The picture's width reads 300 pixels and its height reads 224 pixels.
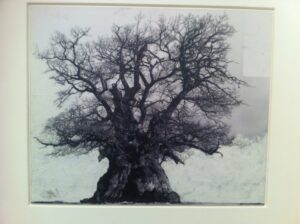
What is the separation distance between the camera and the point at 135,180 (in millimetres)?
1240

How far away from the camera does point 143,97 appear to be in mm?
1225

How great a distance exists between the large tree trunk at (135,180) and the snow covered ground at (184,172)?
32mm


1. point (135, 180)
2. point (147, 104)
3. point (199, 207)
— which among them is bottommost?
point (199, 207)

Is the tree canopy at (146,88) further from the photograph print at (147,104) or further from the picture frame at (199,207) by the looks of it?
the picture frame at (199,207)

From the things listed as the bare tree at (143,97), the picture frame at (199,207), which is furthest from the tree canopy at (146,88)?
the picture frame at (199,207)

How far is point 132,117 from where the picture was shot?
123 centimetres

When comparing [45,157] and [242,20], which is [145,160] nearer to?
[45,157]

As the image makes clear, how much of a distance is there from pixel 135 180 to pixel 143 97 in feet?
1.24

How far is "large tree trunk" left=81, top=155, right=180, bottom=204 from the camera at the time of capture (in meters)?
1.24

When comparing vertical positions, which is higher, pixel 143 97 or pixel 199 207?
pixel 143 97

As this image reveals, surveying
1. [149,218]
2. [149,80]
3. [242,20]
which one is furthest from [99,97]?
[242,20]

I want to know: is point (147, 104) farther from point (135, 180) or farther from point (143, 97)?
point (135, 180)

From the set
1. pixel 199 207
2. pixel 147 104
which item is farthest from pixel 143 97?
pixel 199 207

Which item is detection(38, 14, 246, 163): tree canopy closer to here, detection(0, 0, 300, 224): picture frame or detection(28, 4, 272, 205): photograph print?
detection(28, 4, 272, 205): photograph print
